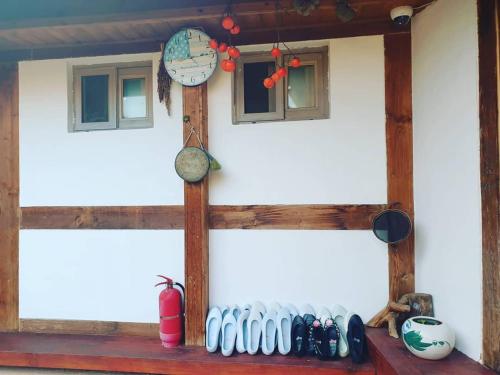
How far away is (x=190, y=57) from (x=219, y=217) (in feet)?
4.18

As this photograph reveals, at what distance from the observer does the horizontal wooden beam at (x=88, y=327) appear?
2.63 meters

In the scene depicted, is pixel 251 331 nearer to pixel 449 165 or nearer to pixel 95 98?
pixel 449 165

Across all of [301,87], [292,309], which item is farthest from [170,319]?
[301,87]

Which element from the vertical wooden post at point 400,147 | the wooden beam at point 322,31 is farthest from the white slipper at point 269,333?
the wooden beam at point 322,31

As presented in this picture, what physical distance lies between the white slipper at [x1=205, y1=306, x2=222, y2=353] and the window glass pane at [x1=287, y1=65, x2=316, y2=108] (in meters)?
1.73

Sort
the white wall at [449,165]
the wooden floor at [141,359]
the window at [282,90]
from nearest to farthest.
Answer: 1. the white wall at [449,165]
2. the wooden floor at [141,359]
3. the window at [282,90]

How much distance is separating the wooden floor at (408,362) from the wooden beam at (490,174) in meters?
0.11

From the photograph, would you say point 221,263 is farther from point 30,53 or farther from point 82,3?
point 30,53

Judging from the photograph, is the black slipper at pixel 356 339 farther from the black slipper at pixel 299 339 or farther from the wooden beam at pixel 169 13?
the wooden beam at pixel 169 13

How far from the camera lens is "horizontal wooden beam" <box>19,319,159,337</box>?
2633 mm

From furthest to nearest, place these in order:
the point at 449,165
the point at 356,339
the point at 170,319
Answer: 1. the point at 170,319
2. the point at 356,339
3. the point at 449,165

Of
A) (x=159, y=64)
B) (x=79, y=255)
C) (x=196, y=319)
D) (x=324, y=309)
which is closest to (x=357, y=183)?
(x=324, y=309)

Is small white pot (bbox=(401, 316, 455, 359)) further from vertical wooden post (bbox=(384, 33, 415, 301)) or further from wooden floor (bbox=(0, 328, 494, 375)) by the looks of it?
vertical wooden post (bbox=(384, 33, 415, 301))

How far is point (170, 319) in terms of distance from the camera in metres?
2.41
